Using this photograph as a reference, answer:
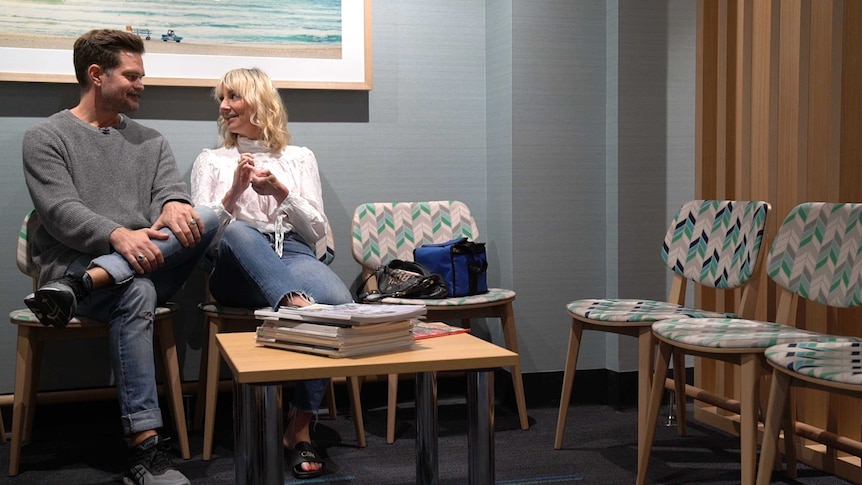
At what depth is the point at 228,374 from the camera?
3.61 meters

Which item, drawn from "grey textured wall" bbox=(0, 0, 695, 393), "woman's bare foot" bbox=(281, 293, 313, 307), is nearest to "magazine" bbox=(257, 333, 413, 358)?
"woman's bare foot" bbox=(281, 293, 313, 307)

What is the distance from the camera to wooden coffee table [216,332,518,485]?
1721 mm

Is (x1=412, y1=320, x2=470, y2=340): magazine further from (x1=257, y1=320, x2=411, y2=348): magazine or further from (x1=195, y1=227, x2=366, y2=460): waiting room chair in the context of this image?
(x1=195, y1=227, x2=366, y2=460): waiting room chair

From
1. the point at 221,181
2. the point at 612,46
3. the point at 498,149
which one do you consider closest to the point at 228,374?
the point at 221,181

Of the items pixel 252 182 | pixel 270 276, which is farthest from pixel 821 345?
pixel 252 182

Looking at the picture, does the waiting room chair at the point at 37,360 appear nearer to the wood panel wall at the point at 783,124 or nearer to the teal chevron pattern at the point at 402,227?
the teal chevron pattern at the point at 402,227

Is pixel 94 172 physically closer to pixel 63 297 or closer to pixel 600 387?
pixel 63 297

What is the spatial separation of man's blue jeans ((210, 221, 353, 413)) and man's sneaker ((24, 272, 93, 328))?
439 mm

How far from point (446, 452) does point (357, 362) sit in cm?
131

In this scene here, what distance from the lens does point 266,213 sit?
10.5 feet

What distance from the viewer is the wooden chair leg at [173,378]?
9.44 feet

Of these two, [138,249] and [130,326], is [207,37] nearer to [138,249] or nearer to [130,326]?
[138,249]

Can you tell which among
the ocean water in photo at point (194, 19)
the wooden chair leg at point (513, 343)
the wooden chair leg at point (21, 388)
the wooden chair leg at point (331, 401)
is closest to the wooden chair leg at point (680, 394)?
the wooden chair leg at point (513, 343)

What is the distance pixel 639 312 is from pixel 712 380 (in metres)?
0.79
